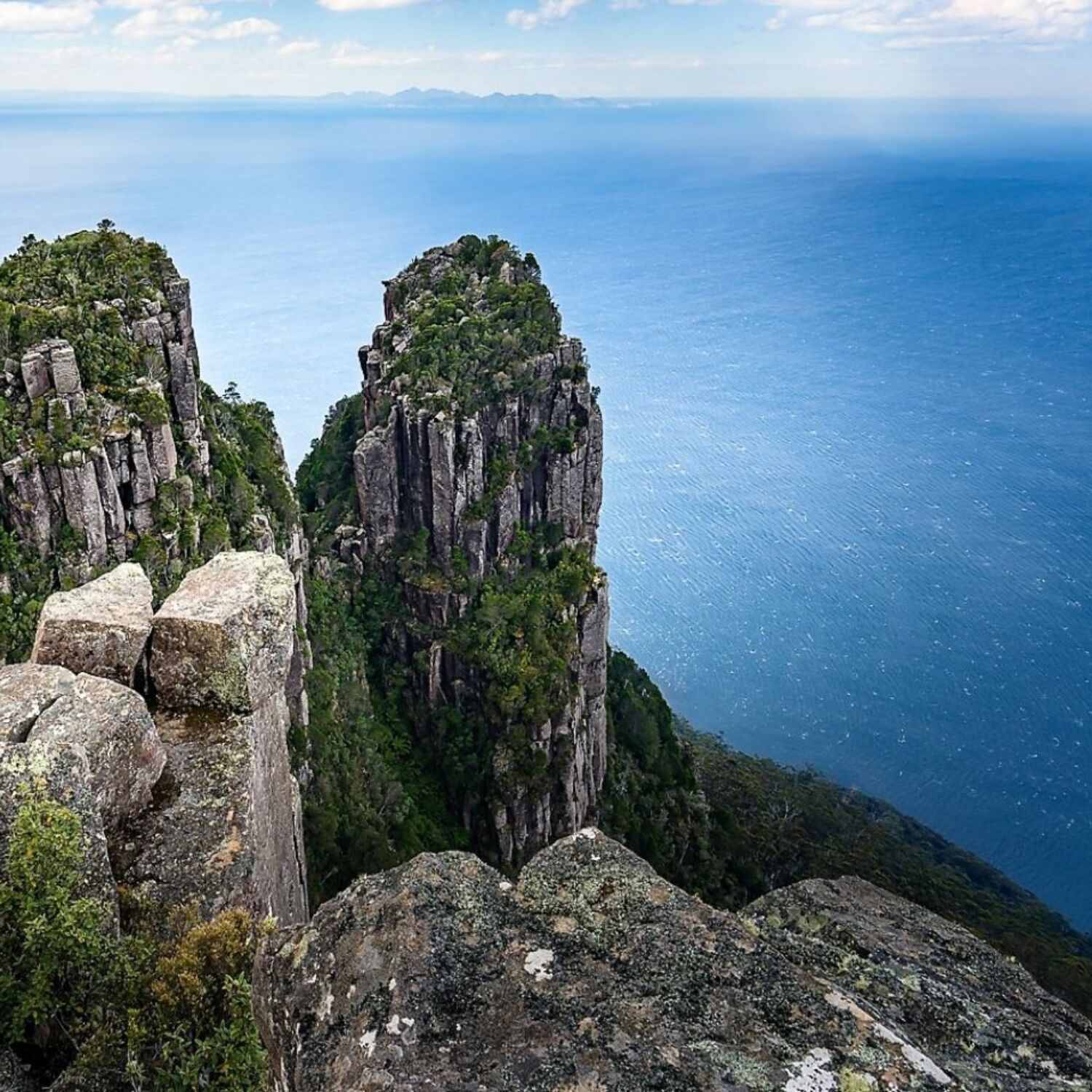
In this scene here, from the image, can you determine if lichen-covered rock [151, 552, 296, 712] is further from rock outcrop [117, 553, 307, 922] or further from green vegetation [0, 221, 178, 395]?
green vegetation [0, 221, 178, 395]

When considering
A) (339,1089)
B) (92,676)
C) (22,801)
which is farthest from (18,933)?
(339,1089)

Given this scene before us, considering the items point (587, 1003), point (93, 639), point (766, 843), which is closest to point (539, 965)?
point (587, 1003)

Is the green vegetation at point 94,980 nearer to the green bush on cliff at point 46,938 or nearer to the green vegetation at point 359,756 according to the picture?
the green bush on cliff at point 46,938

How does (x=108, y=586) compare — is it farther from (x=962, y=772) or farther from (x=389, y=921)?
(x=962, y=772)

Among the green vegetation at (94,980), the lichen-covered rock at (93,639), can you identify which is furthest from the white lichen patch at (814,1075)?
the lichen-covered rock at (93,639)

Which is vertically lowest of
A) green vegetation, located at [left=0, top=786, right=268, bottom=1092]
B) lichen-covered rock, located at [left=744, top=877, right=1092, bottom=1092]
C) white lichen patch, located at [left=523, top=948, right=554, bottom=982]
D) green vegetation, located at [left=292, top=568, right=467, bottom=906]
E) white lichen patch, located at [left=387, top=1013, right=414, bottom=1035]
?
green vegetation, located at [left=292, top=568, right=467, bottom=906]

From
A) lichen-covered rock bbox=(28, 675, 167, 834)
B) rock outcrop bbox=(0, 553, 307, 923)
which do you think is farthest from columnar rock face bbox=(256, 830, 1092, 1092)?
lichen-covered rock bbox=(28, 675, 167, 834)
